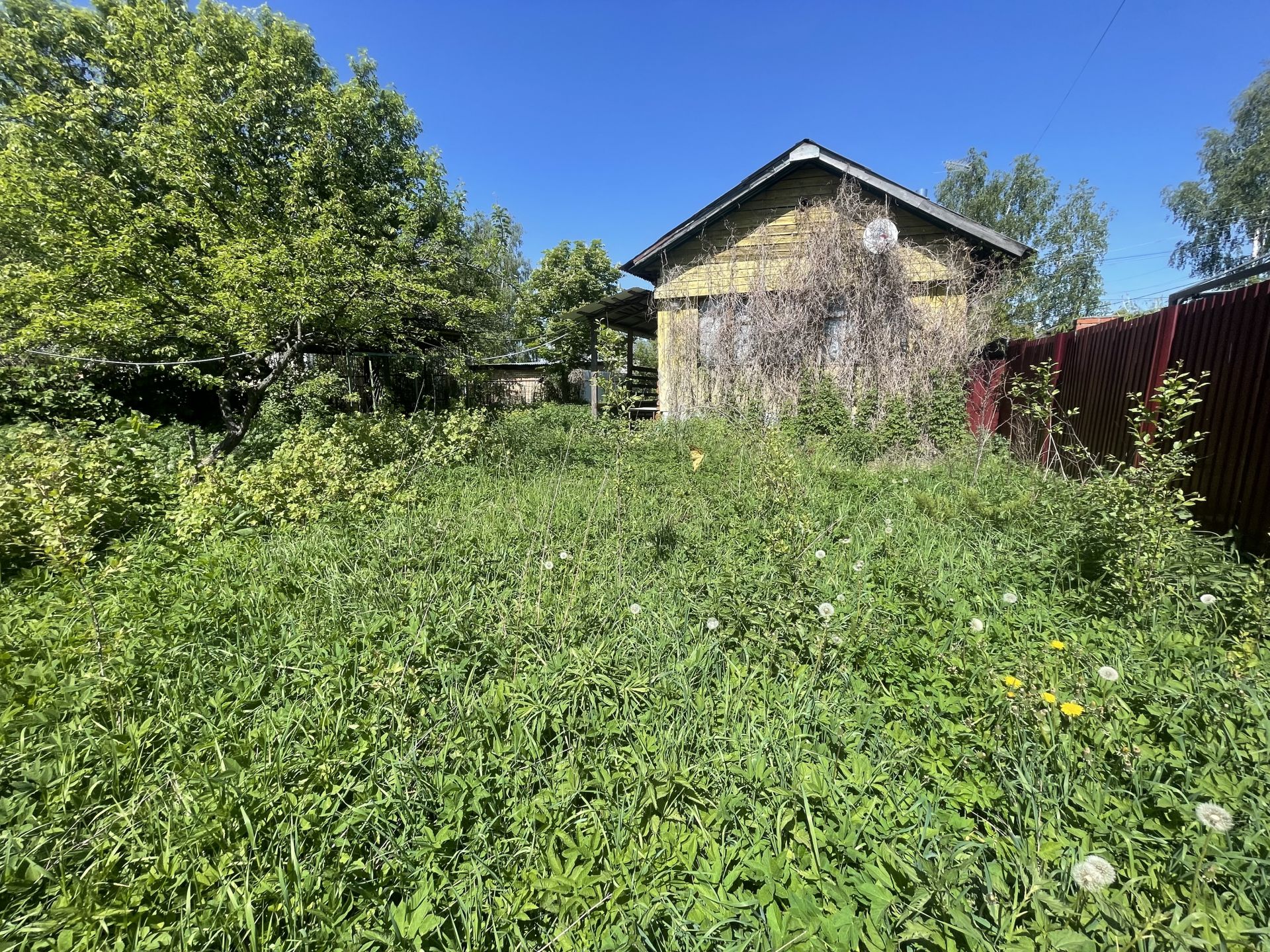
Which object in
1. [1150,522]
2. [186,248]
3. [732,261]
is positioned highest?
[732,261]

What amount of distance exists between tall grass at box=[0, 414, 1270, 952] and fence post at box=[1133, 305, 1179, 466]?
2362 mm

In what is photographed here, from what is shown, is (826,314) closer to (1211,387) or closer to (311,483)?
→ (1211,387)

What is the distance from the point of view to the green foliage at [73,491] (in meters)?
3.19

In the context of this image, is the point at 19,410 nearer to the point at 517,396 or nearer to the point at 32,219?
the point at 32,219

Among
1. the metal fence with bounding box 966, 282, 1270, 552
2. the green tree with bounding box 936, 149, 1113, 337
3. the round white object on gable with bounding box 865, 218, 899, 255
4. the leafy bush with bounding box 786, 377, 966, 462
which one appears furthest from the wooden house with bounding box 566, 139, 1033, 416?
the green tree with bounding box 936, 149, 1113, 337

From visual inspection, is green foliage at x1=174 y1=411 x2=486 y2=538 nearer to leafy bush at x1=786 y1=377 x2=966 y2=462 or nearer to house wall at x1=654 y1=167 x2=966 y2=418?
house wall at x1=654 y1=167 x2=966 y2=418

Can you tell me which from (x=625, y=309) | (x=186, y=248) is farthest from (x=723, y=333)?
(x=186, y=248)

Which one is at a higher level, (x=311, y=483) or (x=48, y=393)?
(x=48, y=393)

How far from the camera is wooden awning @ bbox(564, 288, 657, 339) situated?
11828 millimetres

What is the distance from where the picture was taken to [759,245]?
387 inches

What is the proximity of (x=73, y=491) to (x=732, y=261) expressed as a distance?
32.4 feet

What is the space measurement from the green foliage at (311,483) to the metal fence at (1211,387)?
568 centimetres

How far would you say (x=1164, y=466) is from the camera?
2.69m

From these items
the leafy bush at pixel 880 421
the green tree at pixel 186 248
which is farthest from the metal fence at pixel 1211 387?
the green tree at pixel 186 248
